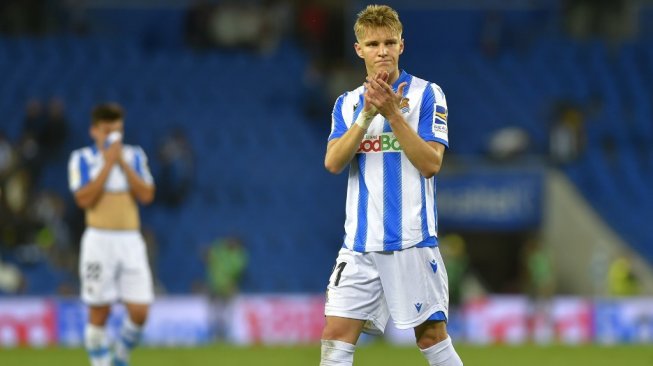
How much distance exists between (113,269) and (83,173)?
767 millimetres

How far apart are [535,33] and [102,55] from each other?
29.0 ft

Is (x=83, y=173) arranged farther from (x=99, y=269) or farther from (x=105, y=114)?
(x=99, y=269)

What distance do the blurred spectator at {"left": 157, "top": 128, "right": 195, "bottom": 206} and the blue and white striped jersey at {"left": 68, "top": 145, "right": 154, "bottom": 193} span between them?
11.0 meters

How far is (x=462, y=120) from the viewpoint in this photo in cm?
2502

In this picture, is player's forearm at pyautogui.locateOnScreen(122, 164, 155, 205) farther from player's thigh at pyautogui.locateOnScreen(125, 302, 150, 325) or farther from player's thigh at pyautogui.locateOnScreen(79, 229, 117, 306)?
player's thigh at pyautogui.locateOnScreen(125, 302, 150, 325)

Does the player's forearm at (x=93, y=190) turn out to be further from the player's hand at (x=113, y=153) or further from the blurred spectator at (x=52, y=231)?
the blurred spectator at (x=52, y=231)

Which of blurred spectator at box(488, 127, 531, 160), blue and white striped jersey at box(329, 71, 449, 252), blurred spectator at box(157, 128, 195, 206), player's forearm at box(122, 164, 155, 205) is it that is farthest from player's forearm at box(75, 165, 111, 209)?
blurred spectator at box(488, 127, 531, 160)

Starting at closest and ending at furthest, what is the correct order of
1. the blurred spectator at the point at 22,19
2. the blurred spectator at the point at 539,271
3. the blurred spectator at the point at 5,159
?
1. the blurred spectator at the point at 5,159
2. the blurred spectator at the point at 539,271
3. the blurred spectator at the point at 22,19

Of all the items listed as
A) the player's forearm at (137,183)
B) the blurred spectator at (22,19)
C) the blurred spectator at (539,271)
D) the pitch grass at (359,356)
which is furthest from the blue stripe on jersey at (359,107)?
the blurred spectator at (22,19)

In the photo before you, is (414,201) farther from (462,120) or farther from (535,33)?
(535,33)

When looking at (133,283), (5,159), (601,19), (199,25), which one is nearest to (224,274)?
(5,159)

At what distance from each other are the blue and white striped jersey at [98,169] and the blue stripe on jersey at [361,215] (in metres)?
3.86

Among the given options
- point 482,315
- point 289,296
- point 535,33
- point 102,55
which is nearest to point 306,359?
point 289,296

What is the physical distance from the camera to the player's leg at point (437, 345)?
6629 millimetres
